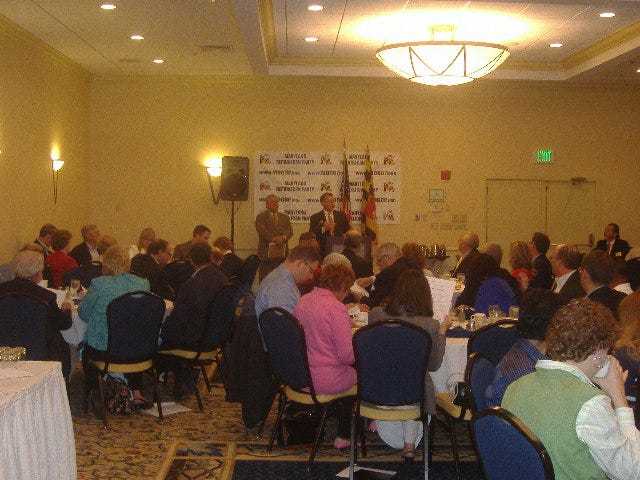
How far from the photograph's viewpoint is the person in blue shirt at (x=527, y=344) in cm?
369

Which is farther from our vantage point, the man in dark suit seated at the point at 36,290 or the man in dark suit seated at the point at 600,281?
the man in dark suit seated at the point at 36,290

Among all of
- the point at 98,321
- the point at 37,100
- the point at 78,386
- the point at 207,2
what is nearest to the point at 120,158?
the point at 37,100

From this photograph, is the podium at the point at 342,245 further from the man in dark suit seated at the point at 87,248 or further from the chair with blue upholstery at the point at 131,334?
the chair with blue upholstery at the point at 131,334

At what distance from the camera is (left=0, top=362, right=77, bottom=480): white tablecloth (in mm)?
3531

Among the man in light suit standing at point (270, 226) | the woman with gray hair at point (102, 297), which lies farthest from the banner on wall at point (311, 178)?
the woman with gray hair at point (102, 297)

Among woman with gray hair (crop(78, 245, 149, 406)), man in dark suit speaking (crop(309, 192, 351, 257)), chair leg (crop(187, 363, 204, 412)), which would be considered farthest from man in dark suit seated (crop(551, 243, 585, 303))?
man in dark suit speaking (crop(309, 192, 351, 257))

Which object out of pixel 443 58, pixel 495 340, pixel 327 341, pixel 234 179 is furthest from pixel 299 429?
pixel 234 179

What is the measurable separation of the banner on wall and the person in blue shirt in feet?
32.6

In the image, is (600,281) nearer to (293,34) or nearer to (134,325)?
(134,325)

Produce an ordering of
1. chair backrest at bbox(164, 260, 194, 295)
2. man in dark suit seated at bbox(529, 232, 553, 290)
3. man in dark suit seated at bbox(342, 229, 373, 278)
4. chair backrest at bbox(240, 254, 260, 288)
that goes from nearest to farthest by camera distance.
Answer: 1. chair backrest at bbox(164, 260, 194, 295)
2. man in dark suit seated at bbox(529, 232, 553, 290)
3. man in dark suit seated at bbox(342, 229, 373, 278)
4. chair backrest at bbox(240, 254, 260, 288)

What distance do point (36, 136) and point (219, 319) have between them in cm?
538

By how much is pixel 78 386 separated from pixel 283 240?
512cm

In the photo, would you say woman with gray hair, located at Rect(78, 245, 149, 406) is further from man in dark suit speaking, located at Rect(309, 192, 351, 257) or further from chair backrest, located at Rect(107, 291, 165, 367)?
man in dark suit speaking, located at Rect(309, 192, 351, 257)

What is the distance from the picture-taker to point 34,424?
12.7 feet
